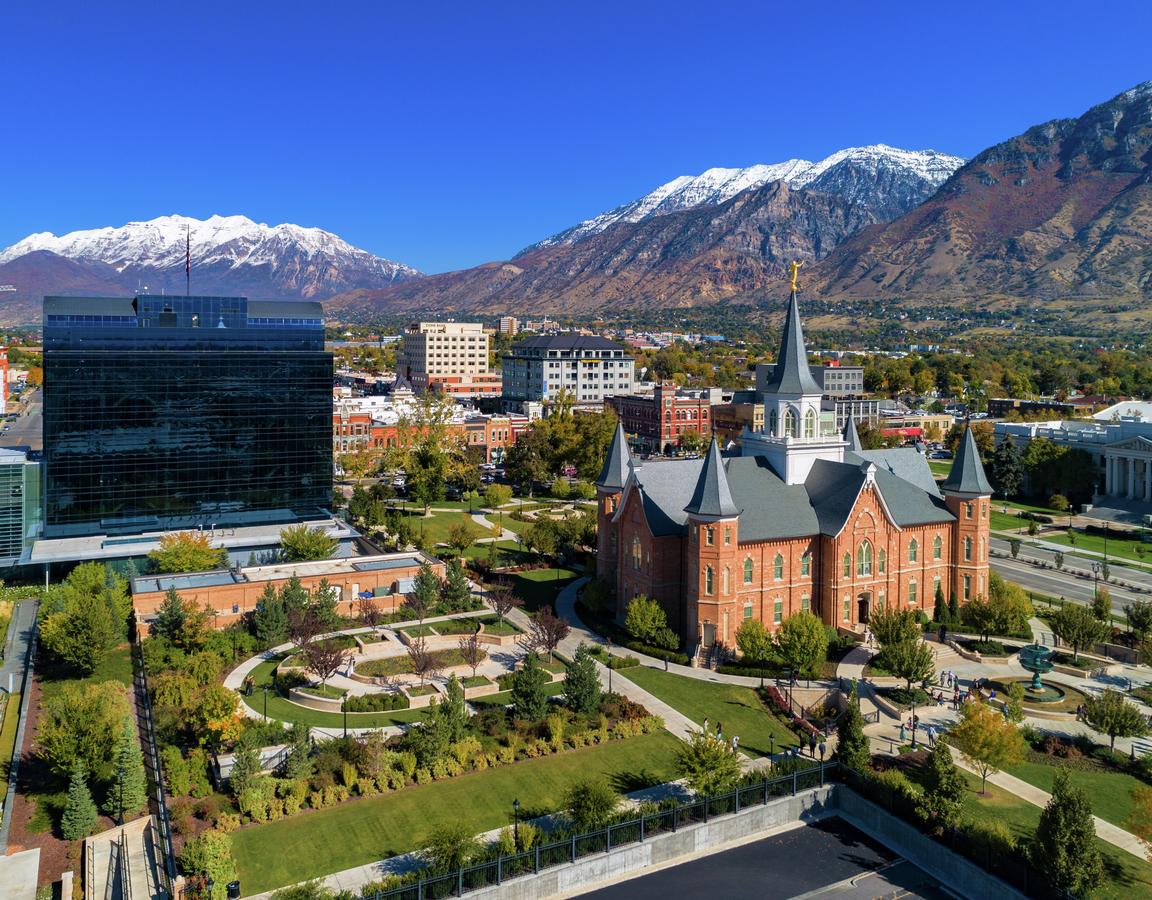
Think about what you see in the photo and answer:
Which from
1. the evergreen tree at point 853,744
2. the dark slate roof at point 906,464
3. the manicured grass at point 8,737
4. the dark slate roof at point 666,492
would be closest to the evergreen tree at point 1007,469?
the dark slate roof at point 906,464

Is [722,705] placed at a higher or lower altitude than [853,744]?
lower

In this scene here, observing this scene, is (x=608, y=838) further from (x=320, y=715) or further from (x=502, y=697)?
(x=320, y=715)

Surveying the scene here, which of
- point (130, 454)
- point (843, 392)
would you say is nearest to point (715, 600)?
point (130, 454)

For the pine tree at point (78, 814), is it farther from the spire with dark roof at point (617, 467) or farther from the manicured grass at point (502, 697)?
the spire with dark roof at point (617, 467)

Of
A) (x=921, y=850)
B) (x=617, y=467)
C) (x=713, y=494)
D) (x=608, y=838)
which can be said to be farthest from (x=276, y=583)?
(x=921, y=850)

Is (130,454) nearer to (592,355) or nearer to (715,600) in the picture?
(715,600)

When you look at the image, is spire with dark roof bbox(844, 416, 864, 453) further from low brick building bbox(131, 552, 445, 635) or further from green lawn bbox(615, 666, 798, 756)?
low brick building bbox(131, 552, 445, 635)

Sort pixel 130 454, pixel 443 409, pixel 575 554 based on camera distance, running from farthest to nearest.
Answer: pixel 443 409
pixel 575 554
pixel 130 454
